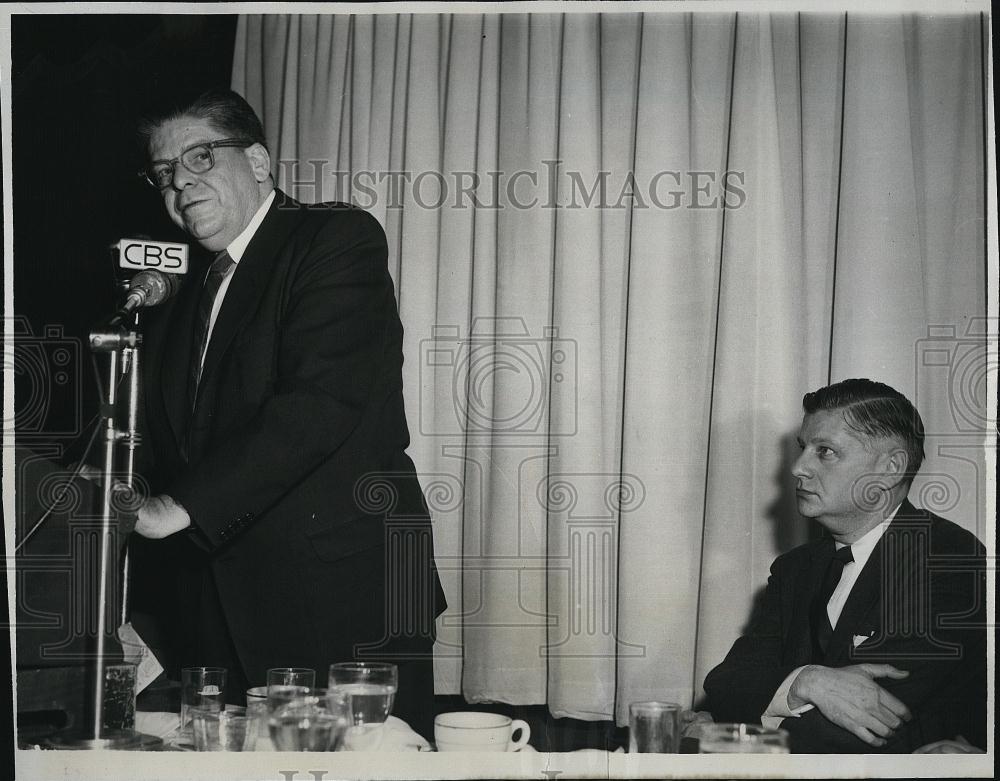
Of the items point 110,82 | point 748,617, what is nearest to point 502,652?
point 748,617

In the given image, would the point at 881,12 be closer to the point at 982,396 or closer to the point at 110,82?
the point at 982,396

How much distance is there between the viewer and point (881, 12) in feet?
7.74

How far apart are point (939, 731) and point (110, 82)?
219 cm

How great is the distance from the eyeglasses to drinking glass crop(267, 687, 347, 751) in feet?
4.55

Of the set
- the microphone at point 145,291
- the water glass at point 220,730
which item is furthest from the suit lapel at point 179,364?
the water glass at point 220,730

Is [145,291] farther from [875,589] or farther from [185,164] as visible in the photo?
[875,589]

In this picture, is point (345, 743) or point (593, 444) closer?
point (345, 743)

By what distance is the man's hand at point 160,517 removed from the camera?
1817mm

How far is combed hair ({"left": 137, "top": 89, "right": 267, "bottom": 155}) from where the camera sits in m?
2.33

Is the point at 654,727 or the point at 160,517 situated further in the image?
the point at 160,517

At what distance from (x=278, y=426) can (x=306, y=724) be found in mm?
883

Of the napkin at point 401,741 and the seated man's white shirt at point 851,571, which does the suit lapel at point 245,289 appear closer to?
the napkin at point 401,741

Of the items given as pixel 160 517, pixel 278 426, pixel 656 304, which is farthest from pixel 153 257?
pixel 656 304

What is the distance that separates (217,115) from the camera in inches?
92.7
